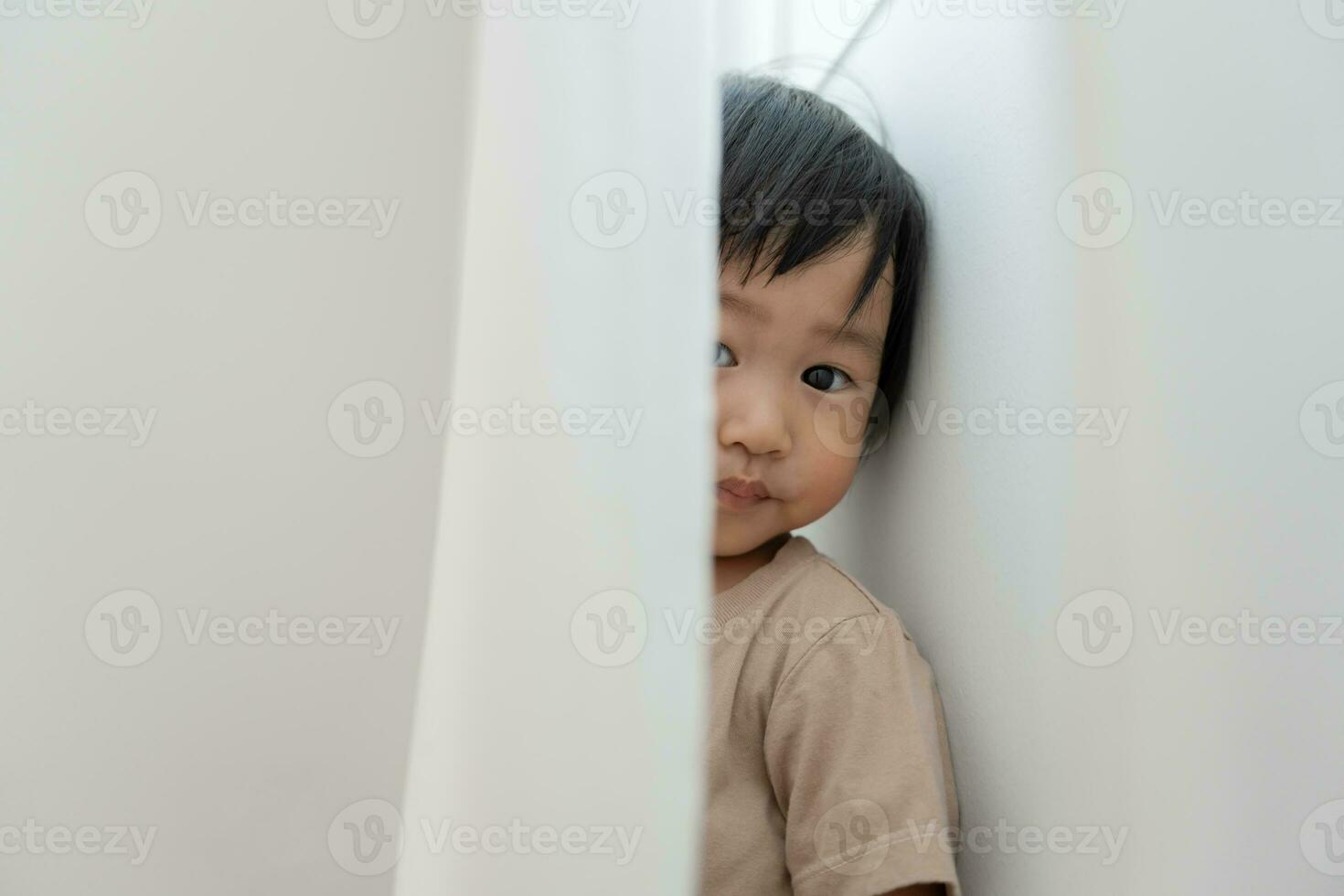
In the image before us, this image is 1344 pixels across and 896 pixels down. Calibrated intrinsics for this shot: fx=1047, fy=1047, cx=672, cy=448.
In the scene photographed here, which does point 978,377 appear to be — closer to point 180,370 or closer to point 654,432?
point 654,432

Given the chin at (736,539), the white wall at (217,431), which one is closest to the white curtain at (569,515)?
the white wall at (217,431)

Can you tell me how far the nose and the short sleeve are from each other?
0.13m

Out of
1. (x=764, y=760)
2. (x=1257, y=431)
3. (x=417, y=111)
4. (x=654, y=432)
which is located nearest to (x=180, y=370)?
(x=417, y=111)

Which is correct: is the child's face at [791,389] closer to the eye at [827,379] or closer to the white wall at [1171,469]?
the eye at [827,379]

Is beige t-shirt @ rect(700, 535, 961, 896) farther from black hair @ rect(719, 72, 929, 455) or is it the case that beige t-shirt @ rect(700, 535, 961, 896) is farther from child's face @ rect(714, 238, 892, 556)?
black hair @ rect(719, 72, 929, 455)

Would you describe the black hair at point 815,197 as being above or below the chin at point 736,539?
above

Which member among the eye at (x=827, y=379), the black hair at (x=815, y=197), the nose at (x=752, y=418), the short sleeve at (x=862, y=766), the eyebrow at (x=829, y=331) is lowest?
the short sleeve at (x=862, y=766)

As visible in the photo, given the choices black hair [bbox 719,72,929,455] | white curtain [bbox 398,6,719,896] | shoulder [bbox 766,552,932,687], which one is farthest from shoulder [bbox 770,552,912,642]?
white curtain [bbox 398,6,719,896]

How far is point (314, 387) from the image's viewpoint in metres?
0.61

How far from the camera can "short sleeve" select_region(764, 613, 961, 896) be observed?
0.60m

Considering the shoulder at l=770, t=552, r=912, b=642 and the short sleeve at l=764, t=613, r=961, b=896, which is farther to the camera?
the shoulder at l=770, t=552, r=912, b=642

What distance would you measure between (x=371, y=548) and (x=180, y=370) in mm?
152

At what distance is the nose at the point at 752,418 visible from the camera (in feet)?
2.35

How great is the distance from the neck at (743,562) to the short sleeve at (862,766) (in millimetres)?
121
